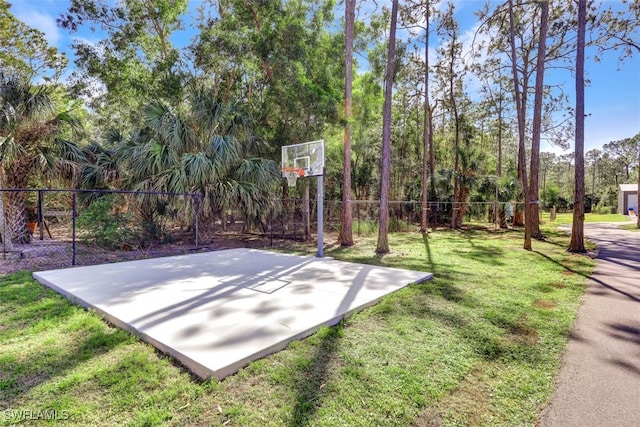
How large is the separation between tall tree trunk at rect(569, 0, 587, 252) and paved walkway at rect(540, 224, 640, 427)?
12.3ft

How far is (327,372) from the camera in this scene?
2234 millimetres

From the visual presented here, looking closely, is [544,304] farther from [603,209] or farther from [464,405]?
[603,209]

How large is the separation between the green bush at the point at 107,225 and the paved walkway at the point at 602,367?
806 cm

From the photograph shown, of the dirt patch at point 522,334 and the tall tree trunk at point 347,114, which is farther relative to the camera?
the tall tree trunk at point 347,114

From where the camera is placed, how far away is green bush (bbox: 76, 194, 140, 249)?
704cm

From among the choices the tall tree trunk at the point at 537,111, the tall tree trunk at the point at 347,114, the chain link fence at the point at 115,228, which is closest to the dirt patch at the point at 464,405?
the chain link fence at the point at 115,228

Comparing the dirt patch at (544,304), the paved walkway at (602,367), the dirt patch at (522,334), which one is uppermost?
the dirt patch at (544,304)

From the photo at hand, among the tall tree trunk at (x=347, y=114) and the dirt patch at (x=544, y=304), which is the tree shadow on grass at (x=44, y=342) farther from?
the tall tree trunk at (x=347, y=114)

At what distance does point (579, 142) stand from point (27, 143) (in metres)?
13.0

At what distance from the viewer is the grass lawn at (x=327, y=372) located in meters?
1.81

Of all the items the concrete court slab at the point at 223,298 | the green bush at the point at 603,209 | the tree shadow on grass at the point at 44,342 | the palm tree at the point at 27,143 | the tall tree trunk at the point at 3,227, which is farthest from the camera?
the green bush at the point at 603,209

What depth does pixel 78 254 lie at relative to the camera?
6.79 meters

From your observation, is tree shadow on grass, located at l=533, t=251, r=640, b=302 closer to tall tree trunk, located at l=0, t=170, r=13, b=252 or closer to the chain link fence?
the chain link fence

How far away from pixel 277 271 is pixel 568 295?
4148 millimetres
